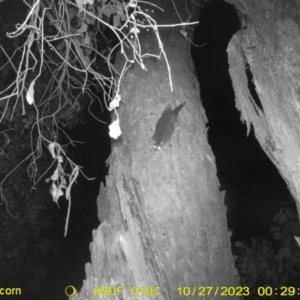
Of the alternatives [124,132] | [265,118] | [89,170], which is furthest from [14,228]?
[265,118]

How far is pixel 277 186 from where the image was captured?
496 cm

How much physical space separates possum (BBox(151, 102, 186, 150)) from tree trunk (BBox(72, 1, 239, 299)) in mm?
21

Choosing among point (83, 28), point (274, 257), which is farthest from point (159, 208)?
point (274, 257)

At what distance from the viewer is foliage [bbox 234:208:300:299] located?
4305 millimetres

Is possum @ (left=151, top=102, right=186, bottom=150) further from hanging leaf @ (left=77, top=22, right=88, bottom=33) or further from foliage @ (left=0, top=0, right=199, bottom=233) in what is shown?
hanging leaf @ (left=77, top=22, right=88, bottom=33)

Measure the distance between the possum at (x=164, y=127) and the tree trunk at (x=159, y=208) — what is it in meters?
0.02

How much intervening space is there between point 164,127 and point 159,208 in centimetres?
35

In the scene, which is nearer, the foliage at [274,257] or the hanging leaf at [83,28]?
the hanging leaf at [83,28]

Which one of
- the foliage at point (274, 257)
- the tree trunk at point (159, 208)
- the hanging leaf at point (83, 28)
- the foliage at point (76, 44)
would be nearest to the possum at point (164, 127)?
the tree trunk at point (159, 208)

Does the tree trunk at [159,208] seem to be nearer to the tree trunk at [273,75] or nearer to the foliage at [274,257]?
the tree trunk at [273,75]

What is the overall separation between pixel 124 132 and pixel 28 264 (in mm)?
3847

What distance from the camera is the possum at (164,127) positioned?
1698 mm

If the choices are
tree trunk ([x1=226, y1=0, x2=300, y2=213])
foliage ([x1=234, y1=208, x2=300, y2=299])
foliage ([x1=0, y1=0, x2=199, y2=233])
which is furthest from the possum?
foliage ([x1=234, y1=208, x2=300, y2=299])

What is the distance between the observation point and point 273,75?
165 centimetres
